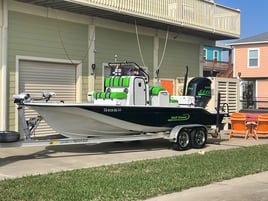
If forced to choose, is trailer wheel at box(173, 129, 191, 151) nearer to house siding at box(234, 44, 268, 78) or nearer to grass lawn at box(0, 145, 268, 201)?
grass lawn at box(0, 145, 268, 201)

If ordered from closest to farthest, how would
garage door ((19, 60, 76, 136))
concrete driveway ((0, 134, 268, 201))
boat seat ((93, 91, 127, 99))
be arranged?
concrete driveway ((0, 134, 268, 201)) < boat seat ((93, 91, 127, 99)) < garage door ((19, 60, 76, 136))

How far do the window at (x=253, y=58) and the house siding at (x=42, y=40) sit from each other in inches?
1018

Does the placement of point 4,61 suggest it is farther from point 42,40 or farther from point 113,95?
point 113,95

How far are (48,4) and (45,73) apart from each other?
2.15m

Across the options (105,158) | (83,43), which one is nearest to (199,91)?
(83,43)

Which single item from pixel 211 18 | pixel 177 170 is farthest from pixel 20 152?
pixel 211 18

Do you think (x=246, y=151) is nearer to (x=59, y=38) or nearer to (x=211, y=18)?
(x=59, y=38)

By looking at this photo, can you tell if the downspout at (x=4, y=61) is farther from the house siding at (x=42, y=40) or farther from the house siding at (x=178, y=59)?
the house siding at (x=178, y=59)

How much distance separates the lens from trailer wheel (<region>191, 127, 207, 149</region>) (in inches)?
541

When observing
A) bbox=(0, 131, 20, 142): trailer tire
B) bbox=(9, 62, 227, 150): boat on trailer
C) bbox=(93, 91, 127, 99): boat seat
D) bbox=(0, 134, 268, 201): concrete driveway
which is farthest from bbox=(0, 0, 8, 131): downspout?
bbox=(0, 131, 20, 142): trailer tire

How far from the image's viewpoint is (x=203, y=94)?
14.8 metres

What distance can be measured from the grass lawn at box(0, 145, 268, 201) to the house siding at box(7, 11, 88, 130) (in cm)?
530

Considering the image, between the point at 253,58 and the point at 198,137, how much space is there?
87.8ft

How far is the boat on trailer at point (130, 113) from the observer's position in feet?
36.6
